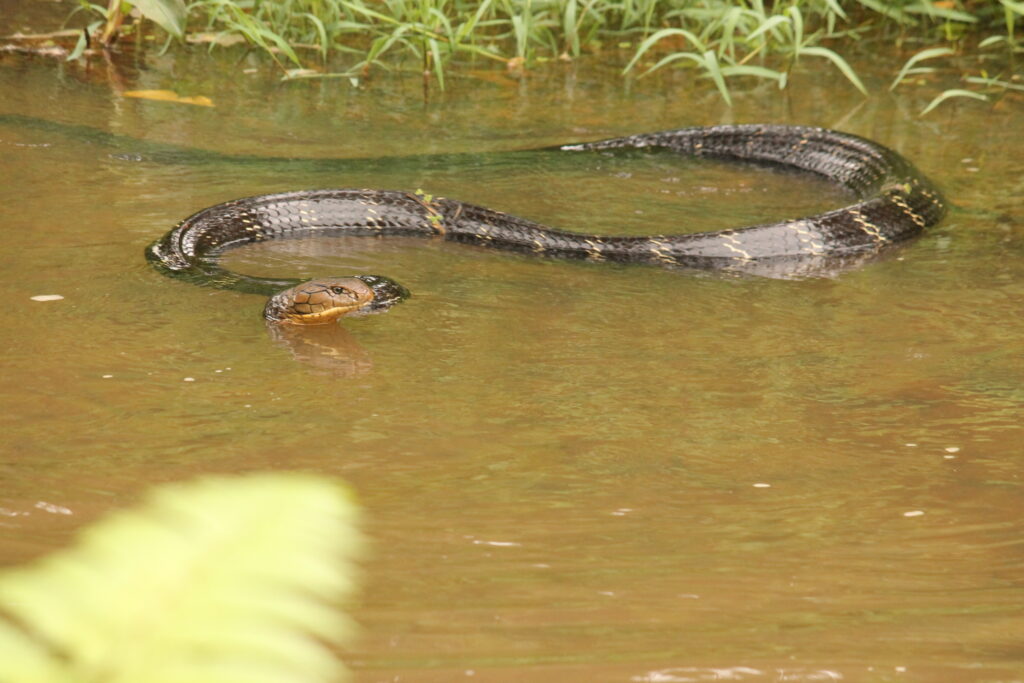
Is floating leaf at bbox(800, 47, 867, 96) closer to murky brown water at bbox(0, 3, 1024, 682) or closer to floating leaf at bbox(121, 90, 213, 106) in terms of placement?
murky brown water at bbox(0, 3, 1024, 682)

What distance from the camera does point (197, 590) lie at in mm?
679

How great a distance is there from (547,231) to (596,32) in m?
4.75

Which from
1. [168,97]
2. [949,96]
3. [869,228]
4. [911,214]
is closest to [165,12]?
[168,97]

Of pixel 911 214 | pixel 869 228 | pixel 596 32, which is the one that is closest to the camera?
pixel 869 228

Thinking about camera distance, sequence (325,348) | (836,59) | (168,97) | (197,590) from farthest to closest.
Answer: (836,59)
(168,97)
(325,348)
(197,590)

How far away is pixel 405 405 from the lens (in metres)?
4.00

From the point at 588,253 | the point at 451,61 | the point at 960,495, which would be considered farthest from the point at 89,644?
the point at 451,61

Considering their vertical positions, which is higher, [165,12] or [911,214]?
[165,12]

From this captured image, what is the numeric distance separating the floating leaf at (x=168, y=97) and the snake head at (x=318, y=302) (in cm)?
405

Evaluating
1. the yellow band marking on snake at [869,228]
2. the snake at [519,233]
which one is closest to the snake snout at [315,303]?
the snake at [519,233]

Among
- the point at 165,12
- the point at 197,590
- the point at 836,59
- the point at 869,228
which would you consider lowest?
the point at 869,228

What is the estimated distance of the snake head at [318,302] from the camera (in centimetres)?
494

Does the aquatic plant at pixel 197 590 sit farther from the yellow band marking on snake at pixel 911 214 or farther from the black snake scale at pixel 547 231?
the yellow band marking on snake at pixel 911 214

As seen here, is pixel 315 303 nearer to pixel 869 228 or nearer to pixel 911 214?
pixel 869 228
